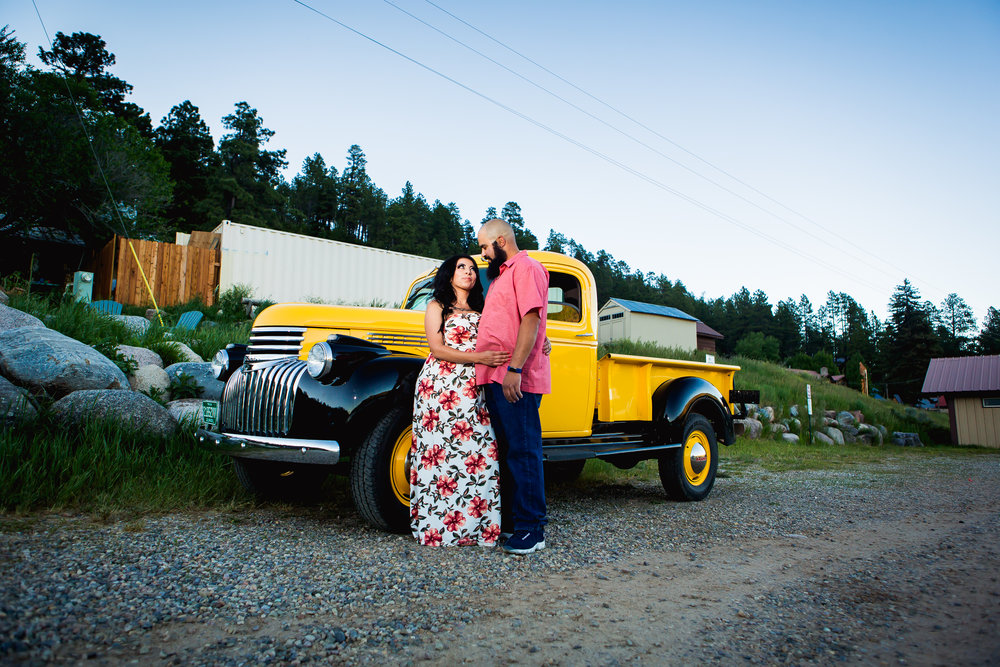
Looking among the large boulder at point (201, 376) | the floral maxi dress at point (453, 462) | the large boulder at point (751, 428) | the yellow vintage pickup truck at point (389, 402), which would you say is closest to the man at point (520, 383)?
the floral maxi dress at point (453, 462)

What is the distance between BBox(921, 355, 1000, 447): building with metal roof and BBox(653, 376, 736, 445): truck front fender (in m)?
24.2

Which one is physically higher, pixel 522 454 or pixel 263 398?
pixel 263 398

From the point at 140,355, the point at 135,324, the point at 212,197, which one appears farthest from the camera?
the point at 212,197

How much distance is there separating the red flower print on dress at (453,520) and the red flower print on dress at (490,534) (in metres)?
0.16

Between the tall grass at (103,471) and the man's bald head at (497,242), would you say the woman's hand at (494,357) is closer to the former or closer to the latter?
the man's bald head at (497,242)

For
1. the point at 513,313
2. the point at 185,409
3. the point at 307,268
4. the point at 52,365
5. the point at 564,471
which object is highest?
the point at 307,268

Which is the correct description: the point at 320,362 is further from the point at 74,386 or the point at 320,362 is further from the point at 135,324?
the point at 135,324

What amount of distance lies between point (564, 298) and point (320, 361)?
237cm

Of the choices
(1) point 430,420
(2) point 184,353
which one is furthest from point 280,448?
(2) point 184,353

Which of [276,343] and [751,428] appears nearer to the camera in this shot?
[276,343]

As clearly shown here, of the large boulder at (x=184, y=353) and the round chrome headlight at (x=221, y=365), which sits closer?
the round chrome headlight at (x=221, y=365)

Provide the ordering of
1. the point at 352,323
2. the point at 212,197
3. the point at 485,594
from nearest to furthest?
the point at 485,594 → the point at 352,323 → the point at 212,197

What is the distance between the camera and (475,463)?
365 cm

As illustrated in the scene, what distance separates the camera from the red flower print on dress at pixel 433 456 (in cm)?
360
